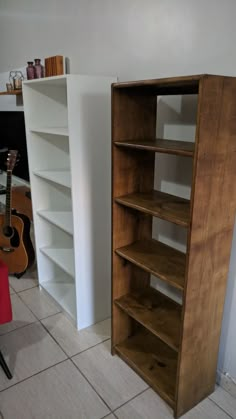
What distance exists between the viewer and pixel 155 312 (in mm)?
1723

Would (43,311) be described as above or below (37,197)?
below

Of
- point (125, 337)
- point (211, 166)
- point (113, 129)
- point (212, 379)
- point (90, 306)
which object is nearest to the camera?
point (211, 166)

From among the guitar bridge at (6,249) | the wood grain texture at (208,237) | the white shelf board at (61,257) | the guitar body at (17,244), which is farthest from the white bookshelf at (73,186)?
the wood grain texture at (208,237)

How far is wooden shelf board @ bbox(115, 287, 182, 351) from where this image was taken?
156cm

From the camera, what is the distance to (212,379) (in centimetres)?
166

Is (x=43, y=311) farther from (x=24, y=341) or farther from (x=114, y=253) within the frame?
(x=114, y=253)

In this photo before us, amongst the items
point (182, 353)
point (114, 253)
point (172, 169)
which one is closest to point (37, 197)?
point (114, 253)

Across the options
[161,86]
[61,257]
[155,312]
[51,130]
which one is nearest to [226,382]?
[155,312]

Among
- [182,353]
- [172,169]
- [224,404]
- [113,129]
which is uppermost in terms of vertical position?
[113,129]

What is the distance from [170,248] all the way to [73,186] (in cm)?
65

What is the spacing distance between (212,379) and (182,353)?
1.29ft

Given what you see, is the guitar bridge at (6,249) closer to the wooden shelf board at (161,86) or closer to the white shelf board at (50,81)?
the white shelf board at (50,81)

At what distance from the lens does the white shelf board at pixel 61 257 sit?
2.21 m

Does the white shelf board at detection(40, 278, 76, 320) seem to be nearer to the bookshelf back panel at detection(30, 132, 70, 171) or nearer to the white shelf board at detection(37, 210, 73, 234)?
the white shelf board at detection(37, 210, 73, 234)
